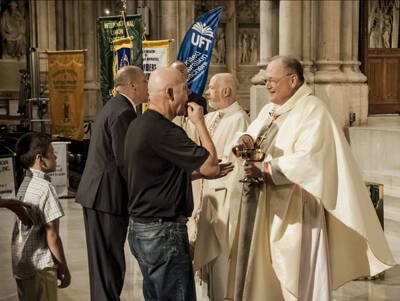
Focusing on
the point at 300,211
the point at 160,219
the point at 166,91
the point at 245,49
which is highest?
the point at 245,49

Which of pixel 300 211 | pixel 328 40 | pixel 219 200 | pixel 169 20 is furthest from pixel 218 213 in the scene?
pixel 169 20

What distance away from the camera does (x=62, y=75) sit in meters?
14.9

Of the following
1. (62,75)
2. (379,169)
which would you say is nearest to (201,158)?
(379,169)

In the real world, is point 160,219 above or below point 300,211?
above

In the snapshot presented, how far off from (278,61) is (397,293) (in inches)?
101

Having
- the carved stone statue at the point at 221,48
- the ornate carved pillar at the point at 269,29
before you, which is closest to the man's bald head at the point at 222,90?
the ornate carved pillar at the point at 269,29

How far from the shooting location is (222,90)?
567cm

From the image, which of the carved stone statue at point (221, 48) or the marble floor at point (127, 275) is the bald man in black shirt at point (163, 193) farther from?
the carved stone statue at point (221, 48)

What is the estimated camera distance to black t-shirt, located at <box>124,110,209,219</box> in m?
3.60

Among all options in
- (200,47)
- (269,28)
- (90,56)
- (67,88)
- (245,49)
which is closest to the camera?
(200,47)

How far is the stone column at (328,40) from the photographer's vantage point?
408 inches

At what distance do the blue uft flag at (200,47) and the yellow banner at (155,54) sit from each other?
3.53ft

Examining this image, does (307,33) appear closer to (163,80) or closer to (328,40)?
(328,40)

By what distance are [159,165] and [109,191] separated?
1.35m
